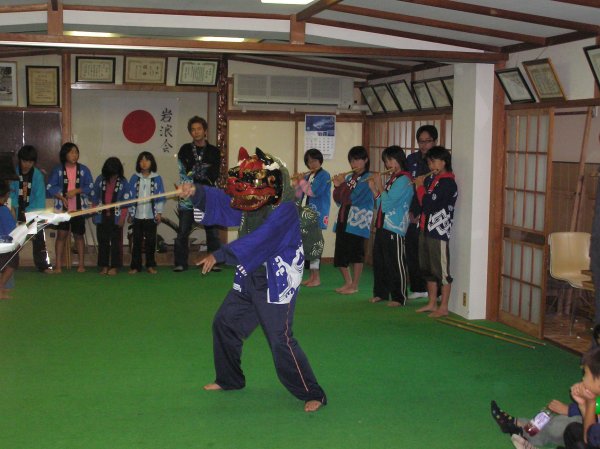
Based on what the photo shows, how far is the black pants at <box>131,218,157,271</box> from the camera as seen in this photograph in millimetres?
8953

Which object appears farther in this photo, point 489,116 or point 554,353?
point 489,116

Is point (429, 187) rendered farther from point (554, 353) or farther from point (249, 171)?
point (249, 171)

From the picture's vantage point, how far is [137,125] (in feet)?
34.0

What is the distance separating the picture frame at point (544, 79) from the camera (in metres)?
5.82

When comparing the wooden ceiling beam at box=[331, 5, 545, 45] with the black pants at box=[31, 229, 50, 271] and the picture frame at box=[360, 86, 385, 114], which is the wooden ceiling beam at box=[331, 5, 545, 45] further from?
the black pants at box=[31, 229, 50, 271]

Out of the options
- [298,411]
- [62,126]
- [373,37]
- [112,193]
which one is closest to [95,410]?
[298,411]

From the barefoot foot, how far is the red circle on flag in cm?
656

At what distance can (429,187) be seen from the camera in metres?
6.86

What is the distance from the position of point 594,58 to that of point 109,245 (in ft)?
18.0

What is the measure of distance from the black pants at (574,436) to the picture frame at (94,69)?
7.69m

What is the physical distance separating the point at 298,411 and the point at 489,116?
3244 mm

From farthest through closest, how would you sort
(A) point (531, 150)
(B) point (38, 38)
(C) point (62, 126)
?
(C) point (62, 126)
(A) point (531, 150)
(B) point (38, 38)

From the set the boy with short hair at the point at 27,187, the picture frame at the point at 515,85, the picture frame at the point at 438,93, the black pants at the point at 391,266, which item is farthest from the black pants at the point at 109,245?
the picture frame at the point at 515,85

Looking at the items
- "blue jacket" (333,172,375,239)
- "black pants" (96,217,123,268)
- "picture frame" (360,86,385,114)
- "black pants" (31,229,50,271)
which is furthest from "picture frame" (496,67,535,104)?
"black pants" (31,229,50,271)
